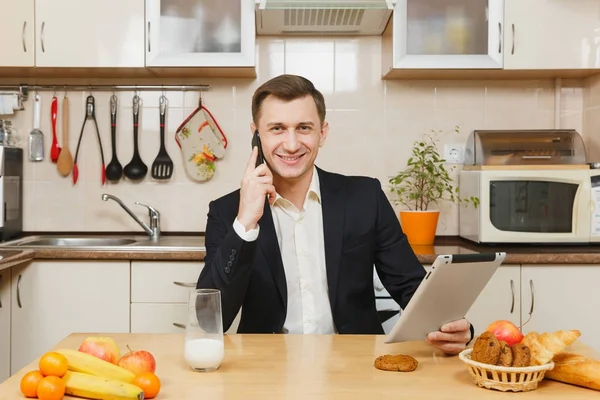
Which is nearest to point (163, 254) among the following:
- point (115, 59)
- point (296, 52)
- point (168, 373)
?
point (115, 59)

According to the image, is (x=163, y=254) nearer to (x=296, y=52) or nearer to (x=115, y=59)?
(x=115, y=59)

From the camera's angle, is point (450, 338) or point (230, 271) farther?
point (230, 271)

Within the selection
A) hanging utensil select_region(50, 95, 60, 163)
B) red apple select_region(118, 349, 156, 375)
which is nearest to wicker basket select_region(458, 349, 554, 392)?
red apple select_region(118, 349, 156, 375)

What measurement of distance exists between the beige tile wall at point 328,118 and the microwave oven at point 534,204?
0.44 m

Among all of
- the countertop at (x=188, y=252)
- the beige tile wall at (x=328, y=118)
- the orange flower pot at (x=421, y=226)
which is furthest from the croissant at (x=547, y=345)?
the beige tile wall at (x=328, y=118)

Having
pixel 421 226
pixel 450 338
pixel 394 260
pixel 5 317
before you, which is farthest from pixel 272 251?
pixel 5 317

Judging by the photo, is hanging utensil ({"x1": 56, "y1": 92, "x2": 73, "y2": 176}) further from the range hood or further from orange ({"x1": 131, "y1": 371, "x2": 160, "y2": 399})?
orange ({"x1": 131, "y1": 371, "x2": 160, "y2": 399})

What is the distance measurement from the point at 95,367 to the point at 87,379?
3 centimetres

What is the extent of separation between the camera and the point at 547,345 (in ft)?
3.96

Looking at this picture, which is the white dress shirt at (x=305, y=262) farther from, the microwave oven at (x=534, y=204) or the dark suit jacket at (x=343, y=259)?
the microwave oven at (x=534, y=204)

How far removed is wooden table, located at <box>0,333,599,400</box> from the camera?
117cm

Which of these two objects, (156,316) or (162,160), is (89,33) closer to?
(162,160)

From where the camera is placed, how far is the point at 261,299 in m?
1.86

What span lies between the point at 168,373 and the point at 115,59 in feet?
6.39
